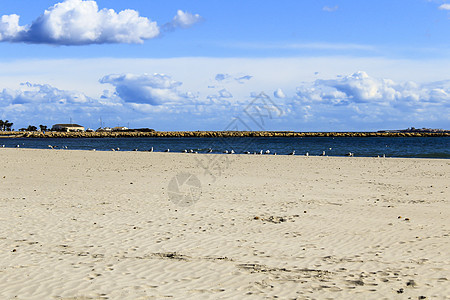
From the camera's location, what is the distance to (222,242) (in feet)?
28.9

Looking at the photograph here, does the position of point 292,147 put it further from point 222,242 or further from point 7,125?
point 7,125

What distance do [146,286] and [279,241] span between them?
3.35 m

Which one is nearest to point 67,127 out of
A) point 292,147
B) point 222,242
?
point 292,147

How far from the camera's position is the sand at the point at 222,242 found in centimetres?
629

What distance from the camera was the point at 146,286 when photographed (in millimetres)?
6316

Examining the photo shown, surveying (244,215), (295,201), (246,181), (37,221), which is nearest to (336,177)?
(246,181)

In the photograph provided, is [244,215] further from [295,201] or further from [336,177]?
[336,177]

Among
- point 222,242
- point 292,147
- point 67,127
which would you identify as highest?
point 67,127

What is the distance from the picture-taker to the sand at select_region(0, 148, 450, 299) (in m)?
6.29

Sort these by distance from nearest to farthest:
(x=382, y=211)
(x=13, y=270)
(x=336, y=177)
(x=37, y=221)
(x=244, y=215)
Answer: (x=13, y=270) → (x=37, y=221) → (x=244, y=215) → (x=382, y=211) → (x=336, y=177)

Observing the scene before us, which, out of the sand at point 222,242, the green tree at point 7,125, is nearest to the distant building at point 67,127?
the green tree at point 7,125

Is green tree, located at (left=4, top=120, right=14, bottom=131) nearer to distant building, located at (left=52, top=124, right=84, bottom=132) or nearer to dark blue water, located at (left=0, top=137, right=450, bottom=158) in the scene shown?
distant building, located at (left=52, top=124, right=84, bottom=132)

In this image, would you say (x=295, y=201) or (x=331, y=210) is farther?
(x=295, y=201)

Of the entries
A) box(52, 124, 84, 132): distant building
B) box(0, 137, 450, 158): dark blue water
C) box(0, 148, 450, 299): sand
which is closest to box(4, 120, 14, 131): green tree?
box(52, 124, 84, 132): distant building
